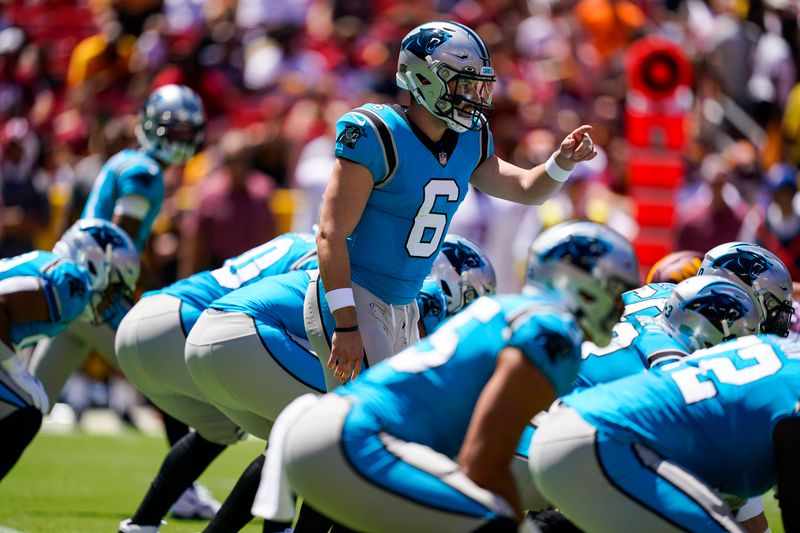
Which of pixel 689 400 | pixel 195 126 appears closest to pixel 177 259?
pixel 195 126

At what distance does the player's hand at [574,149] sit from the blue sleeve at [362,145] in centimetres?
83

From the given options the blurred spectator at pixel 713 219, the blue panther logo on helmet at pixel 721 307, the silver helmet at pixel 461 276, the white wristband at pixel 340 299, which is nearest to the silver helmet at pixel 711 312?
the blue panther logo on helmet at pixel 721 307

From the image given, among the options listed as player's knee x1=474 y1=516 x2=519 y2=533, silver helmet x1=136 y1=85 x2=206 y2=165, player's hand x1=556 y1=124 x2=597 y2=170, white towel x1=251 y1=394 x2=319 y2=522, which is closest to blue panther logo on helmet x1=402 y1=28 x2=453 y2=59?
player's hand x1=556 y1=124 x2=597 y2=170

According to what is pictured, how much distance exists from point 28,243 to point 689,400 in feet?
32.9

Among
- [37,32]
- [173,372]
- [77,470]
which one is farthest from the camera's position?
A: [37,32]

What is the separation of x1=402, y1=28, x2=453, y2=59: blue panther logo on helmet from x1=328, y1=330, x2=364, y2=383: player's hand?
118 centimetres

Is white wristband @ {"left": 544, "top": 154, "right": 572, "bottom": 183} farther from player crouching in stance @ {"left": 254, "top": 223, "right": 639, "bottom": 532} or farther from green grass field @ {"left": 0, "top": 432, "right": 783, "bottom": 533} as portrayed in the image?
green grass field @ {"left": 0, "top": 432, "right": 783, "bottom": 533}

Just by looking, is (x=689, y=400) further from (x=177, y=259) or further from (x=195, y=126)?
(x=177, y=259)

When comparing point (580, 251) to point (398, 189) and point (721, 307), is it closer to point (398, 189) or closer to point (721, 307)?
point (721, 307)

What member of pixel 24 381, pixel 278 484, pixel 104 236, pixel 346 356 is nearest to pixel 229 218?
pixel 104 236

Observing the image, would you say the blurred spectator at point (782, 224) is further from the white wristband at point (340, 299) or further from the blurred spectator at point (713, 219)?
the white wristband at point (340, 299)

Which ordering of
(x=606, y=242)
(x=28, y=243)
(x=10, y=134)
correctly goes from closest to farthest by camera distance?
(x=606, y=242) → (x=28, y=243) → (x=10, y=134)

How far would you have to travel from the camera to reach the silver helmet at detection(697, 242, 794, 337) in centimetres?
536

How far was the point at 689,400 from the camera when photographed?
405cm
